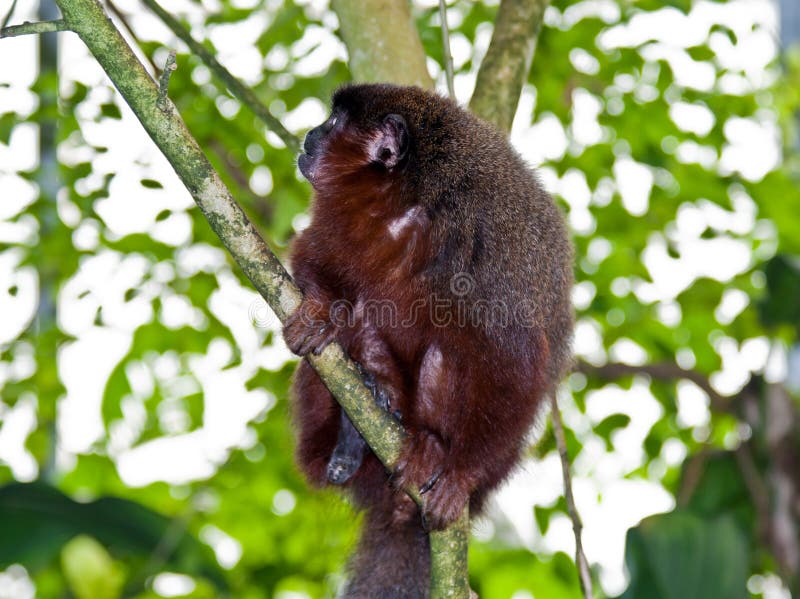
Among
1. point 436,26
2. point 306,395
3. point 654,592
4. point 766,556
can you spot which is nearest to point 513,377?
point 306,395

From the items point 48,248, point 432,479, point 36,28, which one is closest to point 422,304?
point 432,479

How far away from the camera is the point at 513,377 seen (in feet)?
5.27

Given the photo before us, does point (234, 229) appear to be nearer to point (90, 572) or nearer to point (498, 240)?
point (498, 240)

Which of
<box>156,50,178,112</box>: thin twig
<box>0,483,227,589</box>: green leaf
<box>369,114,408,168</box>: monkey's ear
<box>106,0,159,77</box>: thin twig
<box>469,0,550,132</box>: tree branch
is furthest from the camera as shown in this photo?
<box>106,0,159,77</box>: thin twig

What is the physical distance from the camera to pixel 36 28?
1.20 meters

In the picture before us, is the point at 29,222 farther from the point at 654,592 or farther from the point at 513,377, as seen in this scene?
the point at 654,592

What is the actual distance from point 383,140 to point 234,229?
59 centimetres

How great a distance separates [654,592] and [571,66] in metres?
1.51

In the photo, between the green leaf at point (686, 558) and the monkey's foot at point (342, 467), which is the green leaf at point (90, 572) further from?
the green leaf at point (686, 558)

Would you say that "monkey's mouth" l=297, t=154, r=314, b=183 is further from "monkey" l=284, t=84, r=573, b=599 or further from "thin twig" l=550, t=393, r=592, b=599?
"thin twig" l=550, t=393, r=592, b=599

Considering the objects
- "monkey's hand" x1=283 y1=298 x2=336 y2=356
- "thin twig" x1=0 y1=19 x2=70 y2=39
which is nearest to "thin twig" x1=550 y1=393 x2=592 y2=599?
"monkey's hand" x1=283 y1=298 x2=336 y2=356

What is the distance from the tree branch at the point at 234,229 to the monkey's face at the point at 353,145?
494 mm

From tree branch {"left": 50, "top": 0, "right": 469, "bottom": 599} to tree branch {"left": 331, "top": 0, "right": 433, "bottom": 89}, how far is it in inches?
32.4

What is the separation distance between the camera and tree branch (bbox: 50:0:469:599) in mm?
1179
